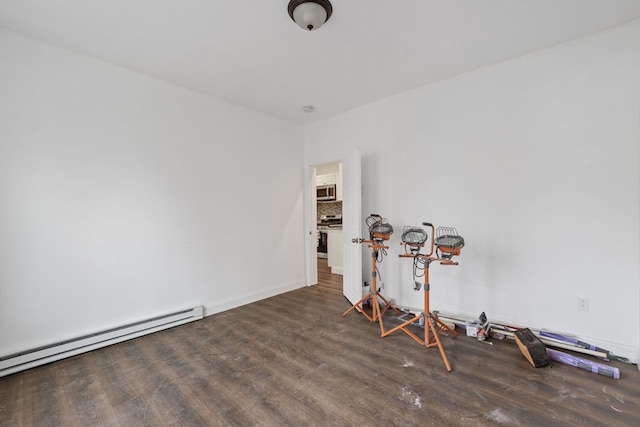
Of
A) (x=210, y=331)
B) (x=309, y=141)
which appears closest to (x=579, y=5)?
(x=309, y=141)

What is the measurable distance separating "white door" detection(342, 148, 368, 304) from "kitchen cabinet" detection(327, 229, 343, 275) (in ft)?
5.22

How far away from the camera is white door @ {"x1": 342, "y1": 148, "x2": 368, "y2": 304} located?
3494 millimetres

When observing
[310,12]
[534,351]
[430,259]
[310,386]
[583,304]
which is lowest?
[310,386]

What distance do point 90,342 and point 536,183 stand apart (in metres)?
4.62

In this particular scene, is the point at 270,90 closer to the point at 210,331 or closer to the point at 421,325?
the point at 210,331

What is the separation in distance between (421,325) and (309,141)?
10.8 ft

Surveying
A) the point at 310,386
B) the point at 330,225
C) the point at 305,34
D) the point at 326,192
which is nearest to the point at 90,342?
the point at 310,386

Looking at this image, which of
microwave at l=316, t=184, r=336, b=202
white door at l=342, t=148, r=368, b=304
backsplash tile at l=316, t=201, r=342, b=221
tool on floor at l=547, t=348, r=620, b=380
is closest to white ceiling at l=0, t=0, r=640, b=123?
white door at l=342, t=148, r=368, b=304

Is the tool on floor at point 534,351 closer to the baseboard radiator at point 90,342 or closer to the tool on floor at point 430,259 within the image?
the tool on floor at point 430,259

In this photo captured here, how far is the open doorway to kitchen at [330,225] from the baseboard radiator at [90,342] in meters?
2.31

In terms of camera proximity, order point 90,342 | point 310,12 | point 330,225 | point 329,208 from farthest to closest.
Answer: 1. point 329,208
2. point 330,225
3. point 90,342
4. point 310,12

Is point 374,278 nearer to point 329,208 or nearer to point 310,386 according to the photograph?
point 310,386

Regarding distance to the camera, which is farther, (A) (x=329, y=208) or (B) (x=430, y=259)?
(A) (x=329, y=208)

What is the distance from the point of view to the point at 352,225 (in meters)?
3.66
